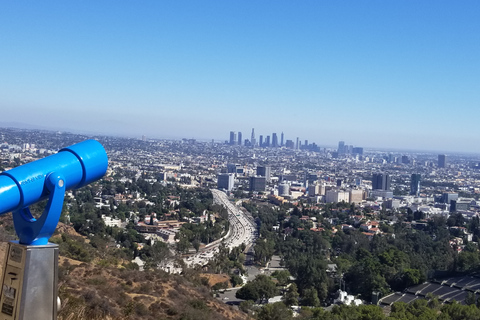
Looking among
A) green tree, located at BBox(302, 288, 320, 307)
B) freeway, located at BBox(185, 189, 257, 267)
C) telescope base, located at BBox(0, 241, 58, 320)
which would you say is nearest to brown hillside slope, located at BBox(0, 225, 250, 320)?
telescope base, located at BBox(0, 241, 58, 320)

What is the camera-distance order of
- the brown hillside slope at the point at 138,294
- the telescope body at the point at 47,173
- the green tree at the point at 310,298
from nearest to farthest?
the telescope body at the point at 47,173 < the brown hillside slope at the point at 138,294 < the green tree at the point at 310,298

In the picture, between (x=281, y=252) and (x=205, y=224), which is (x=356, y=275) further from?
(x=205, y=224)

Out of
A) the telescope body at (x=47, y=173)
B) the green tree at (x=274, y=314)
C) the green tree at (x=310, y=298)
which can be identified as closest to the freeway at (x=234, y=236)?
the green tree at (x=310, y=298)

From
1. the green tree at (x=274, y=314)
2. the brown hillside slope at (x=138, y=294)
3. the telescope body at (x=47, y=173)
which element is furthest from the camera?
the green tree at (x=274, y=314)

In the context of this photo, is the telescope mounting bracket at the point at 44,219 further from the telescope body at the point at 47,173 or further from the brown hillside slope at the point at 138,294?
the brown hillside slope at the point at 138,294

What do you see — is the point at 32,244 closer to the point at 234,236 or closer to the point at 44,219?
the point at 44,219

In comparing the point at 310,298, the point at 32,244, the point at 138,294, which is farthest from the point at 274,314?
the point at 32,244
